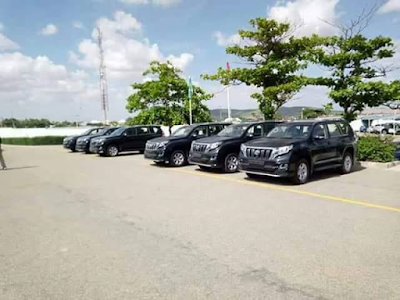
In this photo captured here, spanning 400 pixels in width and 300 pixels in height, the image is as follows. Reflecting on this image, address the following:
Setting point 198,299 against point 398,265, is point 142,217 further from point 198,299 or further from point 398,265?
point 398,265

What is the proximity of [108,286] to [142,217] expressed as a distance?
289cm

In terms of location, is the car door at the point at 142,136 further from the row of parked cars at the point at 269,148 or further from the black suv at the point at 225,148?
the black suv at the point at 225,148

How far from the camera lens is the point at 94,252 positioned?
498 cm

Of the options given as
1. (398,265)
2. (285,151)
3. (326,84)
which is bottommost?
(398,265)

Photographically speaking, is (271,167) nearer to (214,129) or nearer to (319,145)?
(319,145)

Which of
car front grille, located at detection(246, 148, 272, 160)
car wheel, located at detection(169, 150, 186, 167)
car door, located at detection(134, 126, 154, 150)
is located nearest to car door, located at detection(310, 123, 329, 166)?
car front grille, located at detection(246, 148, 272, 160)

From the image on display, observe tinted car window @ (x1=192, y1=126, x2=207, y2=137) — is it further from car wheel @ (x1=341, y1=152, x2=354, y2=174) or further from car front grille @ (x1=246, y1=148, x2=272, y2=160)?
car wheel @ (x1=341, y1=152, x2=354, y2=174)

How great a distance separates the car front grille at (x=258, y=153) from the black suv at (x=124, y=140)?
11529mm

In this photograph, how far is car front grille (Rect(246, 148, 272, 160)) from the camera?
32.7 feet

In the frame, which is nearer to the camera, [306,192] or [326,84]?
[306,192]

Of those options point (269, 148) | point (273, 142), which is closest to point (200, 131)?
point (273, 142)

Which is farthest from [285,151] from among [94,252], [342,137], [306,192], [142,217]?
[94,252]

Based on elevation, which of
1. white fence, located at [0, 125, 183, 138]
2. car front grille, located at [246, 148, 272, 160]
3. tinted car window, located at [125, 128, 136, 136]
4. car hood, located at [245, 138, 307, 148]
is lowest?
car front grille, located at [246, 148, 272, 160]

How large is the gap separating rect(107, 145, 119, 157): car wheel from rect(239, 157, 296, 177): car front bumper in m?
11.5
